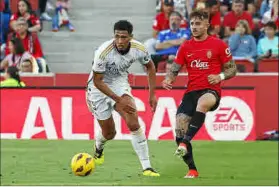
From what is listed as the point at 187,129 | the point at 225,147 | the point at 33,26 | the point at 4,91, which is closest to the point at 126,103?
the point at 187,129

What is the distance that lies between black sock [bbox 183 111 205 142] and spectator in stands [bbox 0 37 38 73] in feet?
29.4

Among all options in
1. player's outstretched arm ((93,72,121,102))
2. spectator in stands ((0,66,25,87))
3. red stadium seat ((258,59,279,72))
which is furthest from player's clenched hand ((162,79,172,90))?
red stadium seat ((258,59,279,72))

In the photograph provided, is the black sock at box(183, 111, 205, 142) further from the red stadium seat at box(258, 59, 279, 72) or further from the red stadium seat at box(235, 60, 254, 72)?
the red stadium seat at box(258, 59, 279, 72)

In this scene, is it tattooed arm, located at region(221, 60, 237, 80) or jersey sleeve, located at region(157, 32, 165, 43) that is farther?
jersey sleeve, located at region(157, 32, 165, 43)

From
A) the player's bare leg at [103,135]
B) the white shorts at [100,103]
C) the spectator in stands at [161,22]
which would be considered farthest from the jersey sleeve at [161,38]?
the white shorts at [100,103]

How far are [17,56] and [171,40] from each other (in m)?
3.39

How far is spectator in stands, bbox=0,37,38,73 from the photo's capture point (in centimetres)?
2212

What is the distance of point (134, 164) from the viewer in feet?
53.7

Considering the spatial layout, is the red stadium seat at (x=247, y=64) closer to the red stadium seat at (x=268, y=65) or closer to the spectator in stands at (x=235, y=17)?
the red stadium seat at (x=268, y=65)

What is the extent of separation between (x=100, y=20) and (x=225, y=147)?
243 inches

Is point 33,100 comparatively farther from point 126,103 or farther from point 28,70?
point 126,103

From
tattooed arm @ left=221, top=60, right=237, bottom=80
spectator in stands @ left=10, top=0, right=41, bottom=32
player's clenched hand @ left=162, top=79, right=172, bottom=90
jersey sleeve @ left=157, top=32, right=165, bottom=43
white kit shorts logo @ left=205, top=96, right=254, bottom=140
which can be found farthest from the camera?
spectator in stands @ left=10, top=0, right=41, bottom=32

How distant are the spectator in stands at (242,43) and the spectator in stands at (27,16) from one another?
456cm

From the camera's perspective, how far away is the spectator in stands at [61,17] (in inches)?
953
